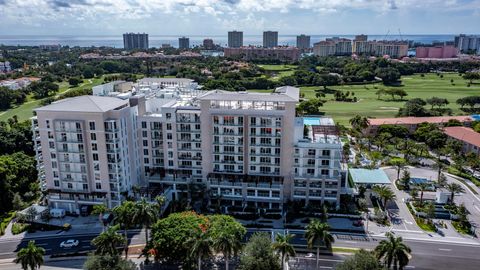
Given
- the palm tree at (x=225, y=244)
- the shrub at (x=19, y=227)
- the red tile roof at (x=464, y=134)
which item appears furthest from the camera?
the red tile roof at (x=464, y=134)

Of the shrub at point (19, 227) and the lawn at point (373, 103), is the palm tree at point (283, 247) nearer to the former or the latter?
the shrub at point (19, 227)

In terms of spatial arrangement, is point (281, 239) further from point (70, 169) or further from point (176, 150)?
point (70, 169)

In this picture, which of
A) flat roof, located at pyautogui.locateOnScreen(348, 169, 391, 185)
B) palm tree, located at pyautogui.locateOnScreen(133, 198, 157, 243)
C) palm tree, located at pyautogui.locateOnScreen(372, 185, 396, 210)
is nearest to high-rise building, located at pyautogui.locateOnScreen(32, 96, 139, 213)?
palm tree, located at pyautogui.locateOnScreen(133, 198, 157, 243)

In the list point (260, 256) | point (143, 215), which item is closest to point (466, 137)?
point (260, 256)

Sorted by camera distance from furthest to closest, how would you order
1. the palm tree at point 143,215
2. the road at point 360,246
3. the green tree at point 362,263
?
the road at point 360,246
the palm tree at point 143,215
the green tree at point 362,263

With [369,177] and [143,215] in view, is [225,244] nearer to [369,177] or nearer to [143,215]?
[143,215]

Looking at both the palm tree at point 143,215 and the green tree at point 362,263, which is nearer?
the green tree at point 362,263

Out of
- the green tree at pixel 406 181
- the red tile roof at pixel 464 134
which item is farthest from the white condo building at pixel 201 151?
the red tile roof at pixel 464 134

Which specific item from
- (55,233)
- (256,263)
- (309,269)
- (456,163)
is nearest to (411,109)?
(456,163)
